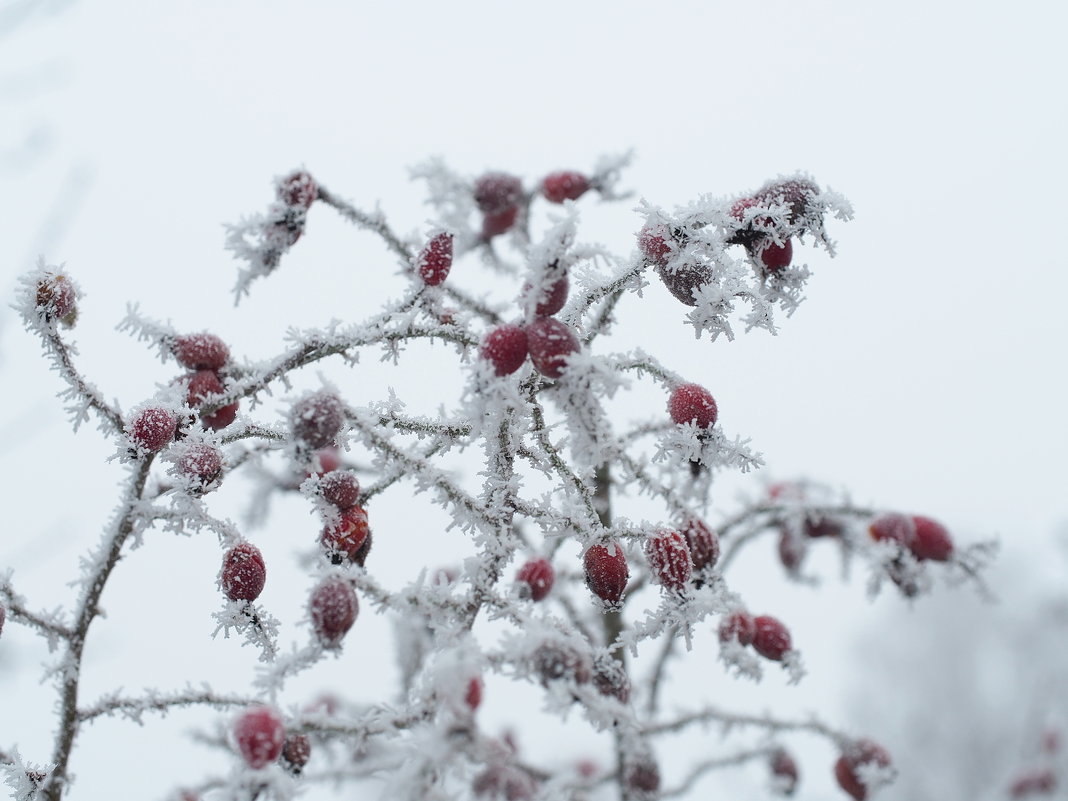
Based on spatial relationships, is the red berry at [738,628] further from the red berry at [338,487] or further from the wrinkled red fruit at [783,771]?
the wrinkled red fruit at [783,771]

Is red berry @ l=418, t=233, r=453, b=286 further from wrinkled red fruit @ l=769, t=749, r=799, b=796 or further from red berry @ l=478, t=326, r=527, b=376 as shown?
wrinkled red fruit @ l=769, t=749, r=799, b=796

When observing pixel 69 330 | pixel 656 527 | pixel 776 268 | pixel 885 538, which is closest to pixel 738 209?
pixel 776 268

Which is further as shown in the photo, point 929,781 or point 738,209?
point 929,781

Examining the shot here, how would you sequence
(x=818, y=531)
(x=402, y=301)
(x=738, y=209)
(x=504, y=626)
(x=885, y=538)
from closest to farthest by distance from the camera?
(x=504, y=626) → (x=738, y=209) → (x=402, y=301) → (x=885, y=538) → (x=818, y=531)

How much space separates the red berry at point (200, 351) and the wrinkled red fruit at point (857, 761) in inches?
83.6

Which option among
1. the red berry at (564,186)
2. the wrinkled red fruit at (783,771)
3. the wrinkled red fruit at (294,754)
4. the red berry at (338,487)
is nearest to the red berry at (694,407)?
the red berry at (338,487)

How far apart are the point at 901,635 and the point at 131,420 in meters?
20.3

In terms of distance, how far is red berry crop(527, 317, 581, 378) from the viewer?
3.72 ft

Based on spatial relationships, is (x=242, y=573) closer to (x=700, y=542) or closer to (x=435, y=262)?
(x=435, y=262)

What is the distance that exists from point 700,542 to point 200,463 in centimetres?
90

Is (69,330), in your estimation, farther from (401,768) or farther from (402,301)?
(401,768)

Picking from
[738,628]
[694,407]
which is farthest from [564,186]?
[738,628]

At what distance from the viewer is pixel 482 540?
1.27m

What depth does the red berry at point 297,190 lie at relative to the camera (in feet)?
4.89
